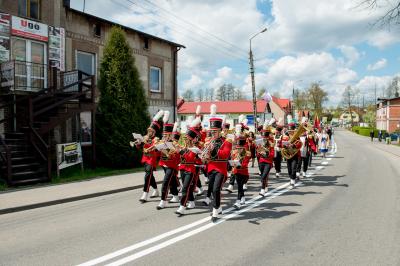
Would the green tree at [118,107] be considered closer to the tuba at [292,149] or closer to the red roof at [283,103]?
the tuba at [292,149]

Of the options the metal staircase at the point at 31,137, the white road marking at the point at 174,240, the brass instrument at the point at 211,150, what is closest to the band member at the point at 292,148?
the white road marking at the point at 174,240

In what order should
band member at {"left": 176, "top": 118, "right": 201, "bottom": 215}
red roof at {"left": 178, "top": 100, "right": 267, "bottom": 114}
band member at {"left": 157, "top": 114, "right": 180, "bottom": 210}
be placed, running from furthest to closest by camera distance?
red roof at {"left": 178, "top": 100, "right": 267, "bottom": 114}, band member at {"left": 157, "top": 114, "right": 180, "bottom": 210}, band member at {"left": 176, "top": 118, "right": 201, "bottom": 215}

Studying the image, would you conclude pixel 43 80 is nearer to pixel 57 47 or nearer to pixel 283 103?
pixel 57 47

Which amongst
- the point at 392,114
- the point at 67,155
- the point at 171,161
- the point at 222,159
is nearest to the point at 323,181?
the point at 171,161

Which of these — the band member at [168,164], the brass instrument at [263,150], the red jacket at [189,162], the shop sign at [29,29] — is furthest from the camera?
the shop sign at [29,29]

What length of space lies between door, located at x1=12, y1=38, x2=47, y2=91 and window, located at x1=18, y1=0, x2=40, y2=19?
42.4 inches

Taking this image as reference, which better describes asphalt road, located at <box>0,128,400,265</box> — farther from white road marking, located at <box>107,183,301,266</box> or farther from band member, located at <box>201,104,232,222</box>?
band member, located at <box>201,104,232,222</box>

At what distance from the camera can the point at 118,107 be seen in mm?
16391

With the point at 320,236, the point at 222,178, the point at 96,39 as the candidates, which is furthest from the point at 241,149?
the point at 96,39

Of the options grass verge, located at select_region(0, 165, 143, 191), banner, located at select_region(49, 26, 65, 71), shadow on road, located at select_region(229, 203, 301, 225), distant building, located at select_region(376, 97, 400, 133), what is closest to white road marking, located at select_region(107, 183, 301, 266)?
shadow on road, located at select_region(229, 203, 301, 225)

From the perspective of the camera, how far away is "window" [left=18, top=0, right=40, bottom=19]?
14914mm

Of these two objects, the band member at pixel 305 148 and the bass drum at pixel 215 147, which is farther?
the band member at pixel 305 148

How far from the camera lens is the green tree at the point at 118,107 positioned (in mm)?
16281

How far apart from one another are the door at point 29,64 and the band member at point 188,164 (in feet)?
29.1
